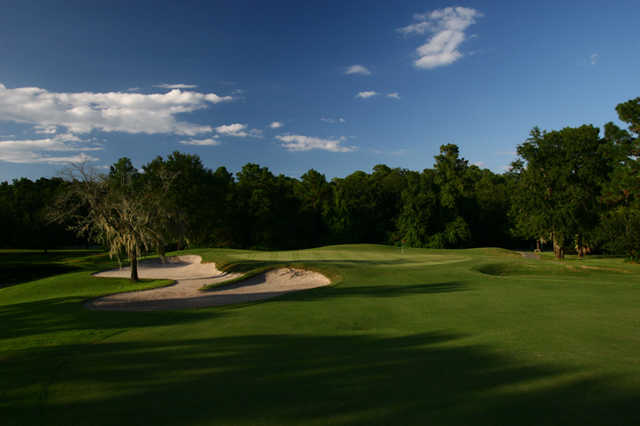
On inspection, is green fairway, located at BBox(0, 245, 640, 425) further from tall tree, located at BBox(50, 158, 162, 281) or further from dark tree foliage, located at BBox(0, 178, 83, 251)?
dark tree foliage, located at BBox(0, 178, 83, 251)

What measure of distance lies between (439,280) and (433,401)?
11.2 m

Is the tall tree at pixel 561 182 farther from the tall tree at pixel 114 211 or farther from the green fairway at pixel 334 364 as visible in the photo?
the tall tree at pixel 114 211

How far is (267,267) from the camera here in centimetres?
1898

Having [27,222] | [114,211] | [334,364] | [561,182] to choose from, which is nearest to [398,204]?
[561,182]

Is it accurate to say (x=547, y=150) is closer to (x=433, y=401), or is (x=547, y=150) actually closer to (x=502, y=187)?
(x=502, y=187)

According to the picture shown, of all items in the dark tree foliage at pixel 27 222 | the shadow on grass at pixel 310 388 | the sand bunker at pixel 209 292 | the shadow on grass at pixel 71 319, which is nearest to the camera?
the shadow on grass at pixel 310 388

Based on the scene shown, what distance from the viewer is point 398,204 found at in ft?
207

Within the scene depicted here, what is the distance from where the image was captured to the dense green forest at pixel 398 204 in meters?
30.9

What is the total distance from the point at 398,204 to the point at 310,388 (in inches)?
2395

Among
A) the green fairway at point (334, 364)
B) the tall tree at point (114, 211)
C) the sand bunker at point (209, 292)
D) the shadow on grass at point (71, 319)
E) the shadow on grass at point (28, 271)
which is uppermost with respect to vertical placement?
the tall tree at point (114, 211)

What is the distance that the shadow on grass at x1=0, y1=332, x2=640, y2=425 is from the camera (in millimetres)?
3357

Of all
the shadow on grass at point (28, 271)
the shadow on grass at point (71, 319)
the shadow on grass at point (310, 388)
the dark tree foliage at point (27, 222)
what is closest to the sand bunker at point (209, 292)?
the shadow on grass at point (71, 319)

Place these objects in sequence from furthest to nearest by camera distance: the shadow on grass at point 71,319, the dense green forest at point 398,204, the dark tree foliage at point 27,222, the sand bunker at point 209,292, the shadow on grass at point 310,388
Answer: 1. the dark tree foliage at point 27,222
2. the dense green forest at point 398,204
3. the sand bunker at point 209,292
4. the shadow on grass at point 71,319
5. the shadow on grass at point 310,388

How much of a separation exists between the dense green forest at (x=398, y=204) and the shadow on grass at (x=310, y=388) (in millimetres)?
15075
